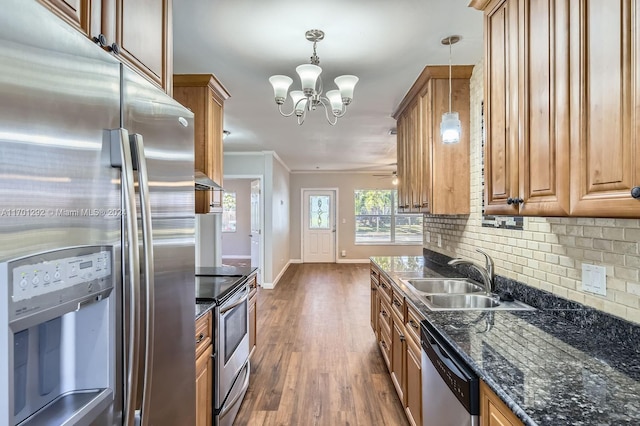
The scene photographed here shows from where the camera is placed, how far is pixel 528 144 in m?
1.36

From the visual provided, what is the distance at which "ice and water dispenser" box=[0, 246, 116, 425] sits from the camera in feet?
1.98

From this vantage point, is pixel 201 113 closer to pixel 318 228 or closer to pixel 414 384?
pixel 414 384

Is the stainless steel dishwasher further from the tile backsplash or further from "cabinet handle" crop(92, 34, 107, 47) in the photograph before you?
"cabinet handle" crop(92, 34, 107, 47)

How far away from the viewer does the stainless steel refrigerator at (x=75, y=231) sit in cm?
61

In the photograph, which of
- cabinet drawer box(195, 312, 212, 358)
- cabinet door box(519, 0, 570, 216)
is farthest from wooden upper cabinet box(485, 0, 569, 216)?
cabinet drawer box(195, 312, 212, 358)

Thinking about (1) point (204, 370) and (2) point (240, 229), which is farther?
(2) point (240, 229)

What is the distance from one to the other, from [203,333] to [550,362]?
1.55 metres

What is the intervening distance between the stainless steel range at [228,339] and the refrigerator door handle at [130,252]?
1.11 metres

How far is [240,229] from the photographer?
33.5 ft

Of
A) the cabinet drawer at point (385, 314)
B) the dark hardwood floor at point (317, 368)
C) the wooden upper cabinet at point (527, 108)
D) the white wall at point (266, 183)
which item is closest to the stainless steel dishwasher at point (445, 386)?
the wooden upper cabinet at point (527, 108)

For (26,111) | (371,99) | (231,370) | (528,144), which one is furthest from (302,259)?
(26,111)

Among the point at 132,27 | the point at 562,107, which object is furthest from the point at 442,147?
the point at 132,27

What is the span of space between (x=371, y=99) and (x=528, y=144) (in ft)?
7.43

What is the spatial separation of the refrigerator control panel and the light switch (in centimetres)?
176
